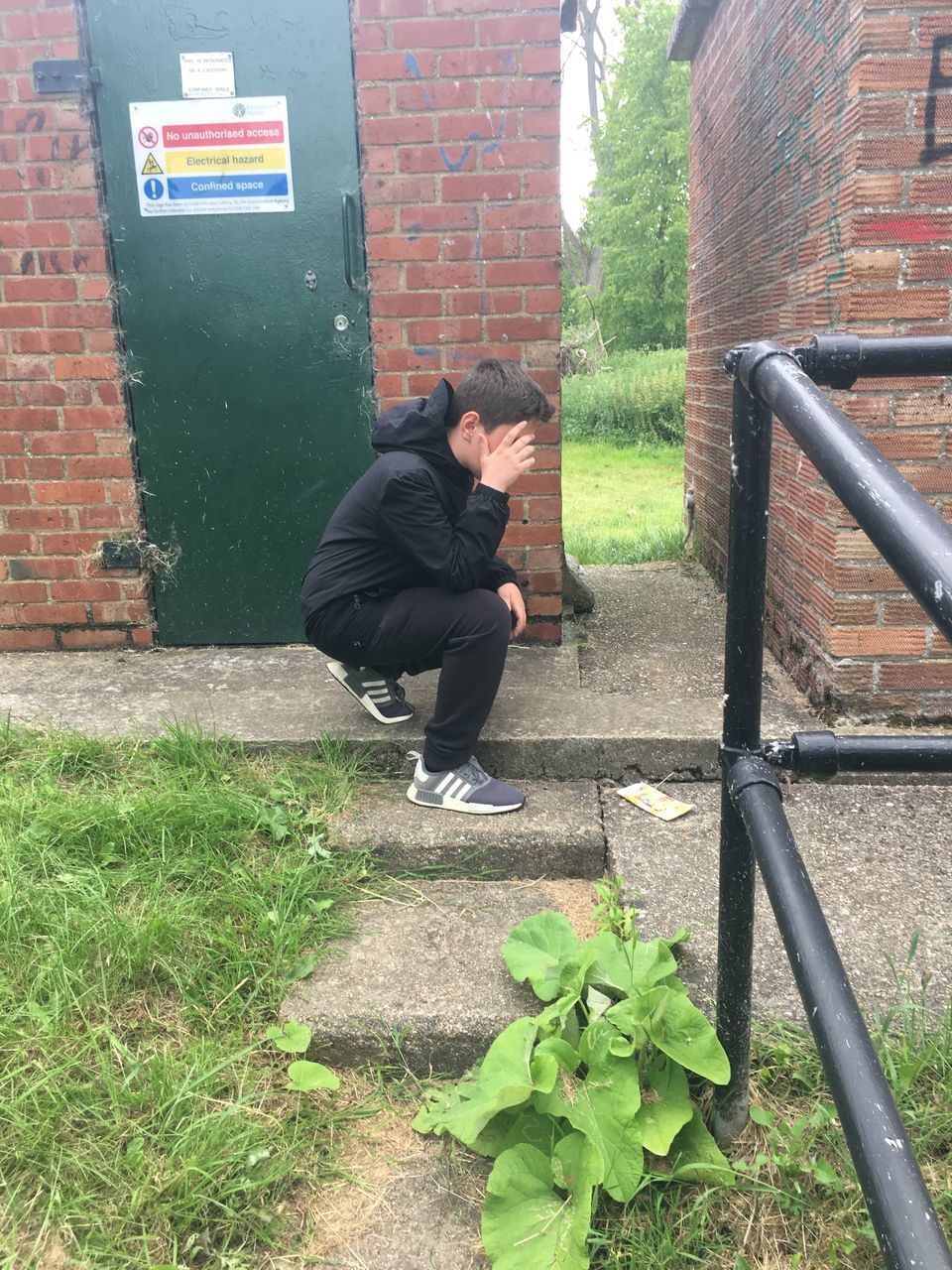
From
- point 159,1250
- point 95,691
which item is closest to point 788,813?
point 159,1250

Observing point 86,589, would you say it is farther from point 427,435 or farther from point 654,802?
point 654,802

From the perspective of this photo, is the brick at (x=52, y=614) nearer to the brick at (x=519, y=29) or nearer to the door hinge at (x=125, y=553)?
the door hinge at (x=125, y=553)

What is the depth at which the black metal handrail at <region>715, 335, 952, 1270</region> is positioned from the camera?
2.77ft

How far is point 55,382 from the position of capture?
11.9ft

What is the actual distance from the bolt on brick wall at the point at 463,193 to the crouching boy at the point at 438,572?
0.64 m

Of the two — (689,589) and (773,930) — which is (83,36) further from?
(773,930)

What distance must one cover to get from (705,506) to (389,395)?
247 cm

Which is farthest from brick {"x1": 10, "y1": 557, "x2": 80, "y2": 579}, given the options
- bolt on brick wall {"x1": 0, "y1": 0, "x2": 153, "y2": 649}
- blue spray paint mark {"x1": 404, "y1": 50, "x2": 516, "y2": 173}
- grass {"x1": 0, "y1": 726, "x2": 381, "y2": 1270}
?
blue spray paint mark {"x1": 404, "y1": 50, "x2": 516, "y2": 173}

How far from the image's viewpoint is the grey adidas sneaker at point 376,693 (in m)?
2.99

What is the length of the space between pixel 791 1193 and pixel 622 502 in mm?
8044

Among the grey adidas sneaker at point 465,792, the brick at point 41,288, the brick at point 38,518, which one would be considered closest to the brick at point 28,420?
the brick at point 38,518

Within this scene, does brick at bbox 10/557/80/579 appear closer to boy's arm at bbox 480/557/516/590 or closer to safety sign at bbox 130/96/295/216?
safety sign at bbox 130/96/295/216

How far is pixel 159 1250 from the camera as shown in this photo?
4.97 feet

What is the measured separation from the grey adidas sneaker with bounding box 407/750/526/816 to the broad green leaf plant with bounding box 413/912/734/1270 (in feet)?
2.52
